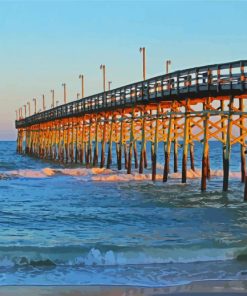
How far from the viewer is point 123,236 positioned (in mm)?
13211

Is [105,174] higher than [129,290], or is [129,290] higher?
[105,174]

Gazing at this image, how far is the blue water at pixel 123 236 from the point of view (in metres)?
9.95

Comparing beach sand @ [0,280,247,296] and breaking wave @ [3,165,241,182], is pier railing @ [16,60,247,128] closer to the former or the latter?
breaking wave @ [3,165,241,182]

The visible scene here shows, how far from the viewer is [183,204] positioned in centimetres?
1934

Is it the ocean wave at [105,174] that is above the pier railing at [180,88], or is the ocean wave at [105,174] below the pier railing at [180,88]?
below

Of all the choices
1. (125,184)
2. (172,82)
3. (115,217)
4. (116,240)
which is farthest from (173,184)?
(116,240)

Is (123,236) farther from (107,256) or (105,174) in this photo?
(105,174)

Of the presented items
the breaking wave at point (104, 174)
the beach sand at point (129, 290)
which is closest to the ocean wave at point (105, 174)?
the breaking wave at point (104, 174)

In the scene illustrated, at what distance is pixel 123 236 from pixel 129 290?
14.3ft

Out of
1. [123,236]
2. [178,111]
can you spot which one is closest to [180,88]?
[178,111]

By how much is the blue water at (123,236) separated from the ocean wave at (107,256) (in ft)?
0.06

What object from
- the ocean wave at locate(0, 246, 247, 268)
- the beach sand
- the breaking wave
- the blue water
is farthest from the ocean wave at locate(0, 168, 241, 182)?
the beach sand

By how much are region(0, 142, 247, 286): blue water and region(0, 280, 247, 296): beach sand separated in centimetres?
32

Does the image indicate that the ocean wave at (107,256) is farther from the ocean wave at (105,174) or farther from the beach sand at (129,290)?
the ocean wave at (105,174)
